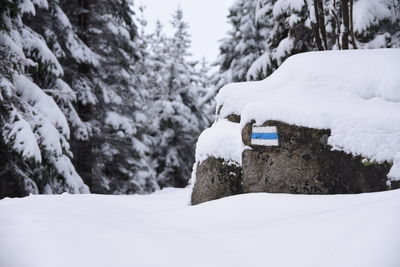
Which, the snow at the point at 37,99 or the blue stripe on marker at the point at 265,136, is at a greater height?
the snow at the point at 37,99

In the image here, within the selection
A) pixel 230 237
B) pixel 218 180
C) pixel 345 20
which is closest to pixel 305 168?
pixel 218 180

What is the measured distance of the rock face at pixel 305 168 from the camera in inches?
133

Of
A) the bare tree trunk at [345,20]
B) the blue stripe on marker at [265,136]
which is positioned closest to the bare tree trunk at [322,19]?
the bare tree trunk at [345,20]

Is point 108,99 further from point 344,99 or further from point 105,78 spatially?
point 344,99

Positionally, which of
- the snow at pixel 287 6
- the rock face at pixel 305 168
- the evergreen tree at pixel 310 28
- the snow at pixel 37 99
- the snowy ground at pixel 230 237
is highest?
the snow at pixel 287 6

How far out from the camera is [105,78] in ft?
37.3

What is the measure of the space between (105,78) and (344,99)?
9.38 meters

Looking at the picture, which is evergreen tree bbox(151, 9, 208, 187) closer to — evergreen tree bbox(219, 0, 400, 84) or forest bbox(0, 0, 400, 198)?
forest bbox(0, 0, 400, 198)

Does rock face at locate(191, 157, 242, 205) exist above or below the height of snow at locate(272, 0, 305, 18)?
below

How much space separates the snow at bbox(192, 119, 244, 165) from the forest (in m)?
3.25

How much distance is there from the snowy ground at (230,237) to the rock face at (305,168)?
1.40 feet

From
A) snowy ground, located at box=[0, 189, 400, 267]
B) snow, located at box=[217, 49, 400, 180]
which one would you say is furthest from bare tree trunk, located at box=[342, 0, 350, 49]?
snowy ground, located at box=[0, 189, 400, 267]

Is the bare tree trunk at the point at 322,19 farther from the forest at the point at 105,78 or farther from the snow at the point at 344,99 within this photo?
the snow at the point at 344,99

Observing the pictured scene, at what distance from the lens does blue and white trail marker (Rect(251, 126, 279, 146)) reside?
3.99 metres
